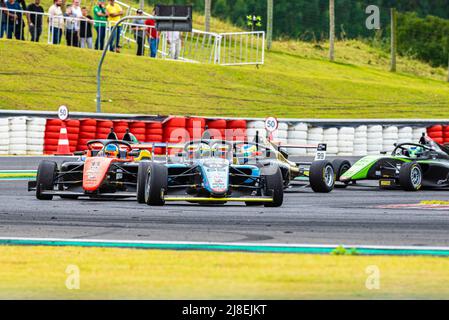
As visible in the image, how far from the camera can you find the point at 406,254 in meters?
10.3

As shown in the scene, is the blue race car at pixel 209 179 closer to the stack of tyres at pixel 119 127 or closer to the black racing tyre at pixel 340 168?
the black racing tyre at pixel 340 168

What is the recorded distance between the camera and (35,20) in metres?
32.4

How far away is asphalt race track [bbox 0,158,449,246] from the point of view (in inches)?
456

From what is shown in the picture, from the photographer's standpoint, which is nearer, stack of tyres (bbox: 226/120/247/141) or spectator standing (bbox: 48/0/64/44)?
stack of tyres (bbox: 226/120/247/141)

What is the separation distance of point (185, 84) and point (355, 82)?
9.56 meters

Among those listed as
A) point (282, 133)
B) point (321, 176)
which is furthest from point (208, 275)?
point (282, 133)

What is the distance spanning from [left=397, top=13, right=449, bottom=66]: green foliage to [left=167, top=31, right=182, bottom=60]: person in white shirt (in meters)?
39.2

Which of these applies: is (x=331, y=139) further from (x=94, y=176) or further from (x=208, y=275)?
(x=208, y=275)

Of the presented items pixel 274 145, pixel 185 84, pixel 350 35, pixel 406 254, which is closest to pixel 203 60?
pixel 185 84

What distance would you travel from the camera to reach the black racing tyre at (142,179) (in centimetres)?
1541

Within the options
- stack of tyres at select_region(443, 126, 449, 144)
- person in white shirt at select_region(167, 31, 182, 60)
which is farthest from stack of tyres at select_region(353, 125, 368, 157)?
person in white shirt at select_region(167, 31, 182, 60)

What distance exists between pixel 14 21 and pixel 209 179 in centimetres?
1856

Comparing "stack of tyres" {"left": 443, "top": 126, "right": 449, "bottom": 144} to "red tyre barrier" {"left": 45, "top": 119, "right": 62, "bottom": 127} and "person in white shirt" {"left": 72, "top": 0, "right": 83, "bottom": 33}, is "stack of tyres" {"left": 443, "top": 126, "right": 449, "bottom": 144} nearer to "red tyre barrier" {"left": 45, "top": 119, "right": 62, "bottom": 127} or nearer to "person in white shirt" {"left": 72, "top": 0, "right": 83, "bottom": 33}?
"person in white shirt" {"left": 72, "top": 0, "right": 83, "bottom": 33}
